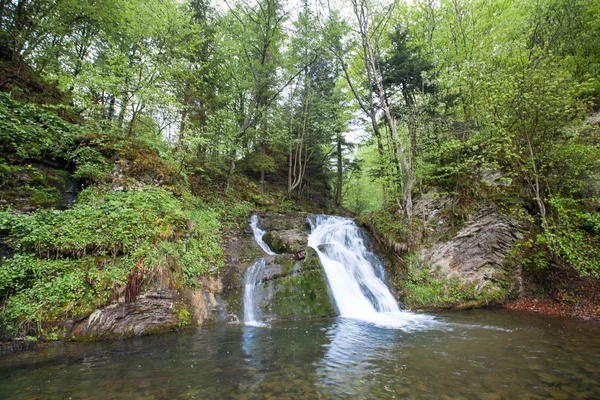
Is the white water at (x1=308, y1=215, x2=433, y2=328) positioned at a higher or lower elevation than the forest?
lower

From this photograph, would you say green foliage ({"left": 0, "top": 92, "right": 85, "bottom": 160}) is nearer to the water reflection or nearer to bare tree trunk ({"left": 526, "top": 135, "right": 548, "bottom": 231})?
the water reflection

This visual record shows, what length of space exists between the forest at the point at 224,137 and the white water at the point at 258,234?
0.60 meters

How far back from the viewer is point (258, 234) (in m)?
11.3

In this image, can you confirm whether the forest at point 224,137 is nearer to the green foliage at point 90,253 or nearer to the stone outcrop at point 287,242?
the green foliage at point 90,253

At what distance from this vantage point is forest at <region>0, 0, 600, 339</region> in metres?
6.10

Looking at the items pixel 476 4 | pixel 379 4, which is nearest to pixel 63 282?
pixel 379 4

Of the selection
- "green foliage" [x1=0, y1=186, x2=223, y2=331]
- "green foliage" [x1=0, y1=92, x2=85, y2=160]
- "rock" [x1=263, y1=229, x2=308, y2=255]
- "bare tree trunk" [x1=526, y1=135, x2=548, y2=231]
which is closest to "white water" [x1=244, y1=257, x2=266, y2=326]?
"rock" [x1=263, y1=229, x2=308, y2=255]

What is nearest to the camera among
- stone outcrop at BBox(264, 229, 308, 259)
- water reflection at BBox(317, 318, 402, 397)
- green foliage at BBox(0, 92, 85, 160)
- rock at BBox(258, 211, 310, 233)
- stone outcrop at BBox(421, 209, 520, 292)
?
water reflection at BBox(317, 318, 402, 397)

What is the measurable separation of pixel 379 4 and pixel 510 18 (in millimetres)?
5920

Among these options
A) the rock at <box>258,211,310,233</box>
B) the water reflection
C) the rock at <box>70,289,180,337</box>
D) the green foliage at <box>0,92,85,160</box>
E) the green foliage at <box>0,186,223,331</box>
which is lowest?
the water reflection

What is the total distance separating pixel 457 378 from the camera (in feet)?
11.9

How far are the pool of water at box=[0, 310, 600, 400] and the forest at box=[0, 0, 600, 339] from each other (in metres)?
1.70

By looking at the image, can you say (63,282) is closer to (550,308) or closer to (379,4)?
(550,308)

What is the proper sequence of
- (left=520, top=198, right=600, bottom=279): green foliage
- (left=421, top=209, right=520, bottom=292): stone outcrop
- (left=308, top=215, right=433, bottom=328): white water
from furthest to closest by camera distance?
(left=421, top=209, right=520, bottom=292): stone outcrop, (left=308, top=215, right=433, bottom=328): white water, (left=520, top=198, right=600, bottom=279): green foliage
